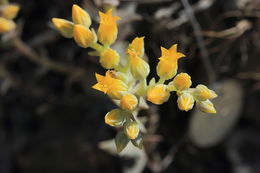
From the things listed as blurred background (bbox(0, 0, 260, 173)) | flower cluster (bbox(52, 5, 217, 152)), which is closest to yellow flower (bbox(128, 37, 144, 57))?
flower cluster (bbox(52, 5, 217, 152))

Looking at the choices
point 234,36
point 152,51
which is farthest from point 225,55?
point 152,51

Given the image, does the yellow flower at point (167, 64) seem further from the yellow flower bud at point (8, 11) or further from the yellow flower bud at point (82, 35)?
the yellow flower bud at point (8, 11)

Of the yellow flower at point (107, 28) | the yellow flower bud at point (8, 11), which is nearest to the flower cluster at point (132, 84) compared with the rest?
the yellow flower at point (107, 28)

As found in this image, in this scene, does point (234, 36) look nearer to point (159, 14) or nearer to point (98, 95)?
point (159, 14)

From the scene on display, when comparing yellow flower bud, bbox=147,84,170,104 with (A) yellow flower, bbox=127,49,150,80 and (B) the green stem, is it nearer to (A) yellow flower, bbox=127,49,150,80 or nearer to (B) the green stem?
(A) yellow flower, bbox=127,49,150,80

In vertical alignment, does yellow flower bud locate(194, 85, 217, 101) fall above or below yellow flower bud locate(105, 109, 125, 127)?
above
